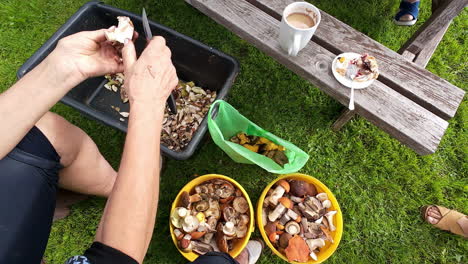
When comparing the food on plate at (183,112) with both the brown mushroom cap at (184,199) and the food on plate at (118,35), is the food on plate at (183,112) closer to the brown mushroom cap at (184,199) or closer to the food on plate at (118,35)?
the brown mushroom cap at (184,199)

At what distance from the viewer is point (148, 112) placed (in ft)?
3.33

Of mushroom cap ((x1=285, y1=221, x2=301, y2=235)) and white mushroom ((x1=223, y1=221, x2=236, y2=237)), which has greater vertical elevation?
white mushroom ((x1=223, y1=221, x2=236, y2=237))

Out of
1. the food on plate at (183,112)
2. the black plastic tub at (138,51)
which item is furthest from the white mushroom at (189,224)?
Answer: the food on plate at (183,112)

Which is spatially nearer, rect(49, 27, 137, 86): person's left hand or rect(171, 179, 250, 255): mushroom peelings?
rect(49, 27, 137, 86): person's left hand

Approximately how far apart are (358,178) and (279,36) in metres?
1.10

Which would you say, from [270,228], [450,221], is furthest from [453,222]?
[270,228]

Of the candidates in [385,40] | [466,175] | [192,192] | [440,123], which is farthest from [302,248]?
[385,40]

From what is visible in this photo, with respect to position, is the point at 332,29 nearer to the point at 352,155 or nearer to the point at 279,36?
the point at 279,36

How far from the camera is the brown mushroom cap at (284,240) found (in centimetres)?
162

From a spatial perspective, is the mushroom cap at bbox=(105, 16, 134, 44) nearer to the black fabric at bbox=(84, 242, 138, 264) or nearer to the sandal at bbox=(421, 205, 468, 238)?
the black fabric at bbox=(84, 242, 138, 264)

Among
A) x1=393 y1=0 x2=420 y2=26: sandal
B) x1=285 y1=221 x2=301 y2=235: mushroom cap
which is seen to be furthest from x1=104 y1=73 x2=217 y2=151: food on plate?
x1=393 y1=0 x2=420 y2=26: sandal

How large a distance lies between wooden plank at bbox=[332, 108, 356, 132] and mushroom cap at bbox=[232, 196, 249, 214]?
80cm

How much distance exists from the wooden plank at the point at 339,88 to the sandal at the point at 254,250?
92cm

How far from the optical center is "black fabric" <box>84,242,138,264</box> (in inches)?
33.6
